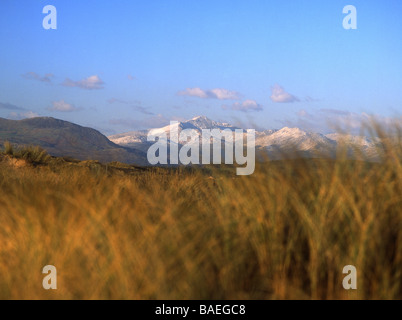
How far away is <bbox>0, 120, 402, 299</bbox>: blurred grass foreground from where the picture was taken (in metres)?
2.56

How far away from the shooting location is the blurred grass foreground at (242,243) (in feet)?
8.39

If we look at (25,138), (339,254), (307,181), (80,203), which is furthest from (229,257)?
(25,138)

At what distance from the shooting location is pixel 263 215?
3.03 meters

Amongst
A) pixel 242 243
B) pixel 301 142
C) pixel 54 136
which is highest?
pixel 54 136

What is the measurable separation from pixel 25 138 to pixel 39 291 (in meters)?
73.6

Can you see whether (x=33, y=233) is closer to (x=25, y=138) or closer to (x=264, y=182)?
(x=264, y=182)

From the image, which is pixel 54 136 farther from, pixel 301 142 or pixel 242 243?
pixel 242 243

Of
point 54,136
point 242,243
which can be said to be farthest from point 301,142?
point 54,136

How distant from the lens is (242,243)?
9.62 feet

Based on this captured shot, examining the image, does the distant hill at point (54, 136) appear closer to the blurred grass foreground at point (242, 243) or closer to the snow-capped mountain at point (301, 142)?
the snow-capped mountain at point (301, 142)

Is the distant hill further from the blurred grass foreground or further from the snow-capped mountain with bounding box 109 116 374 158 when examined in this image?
the blurred grass foreground

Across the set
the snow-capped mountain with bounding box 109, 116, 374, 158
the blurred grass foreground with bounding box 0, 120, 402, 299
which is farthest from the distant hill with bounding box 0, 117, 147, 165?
the blurred grass foreground with bounding box 0, 120, 402, 299

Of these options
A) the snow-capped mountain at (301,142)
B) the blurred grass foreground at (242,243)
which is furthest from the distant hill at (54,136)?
the blurred grass foreground at (242,243)

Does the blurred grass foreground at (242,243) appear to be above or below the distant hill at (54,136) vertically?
below
